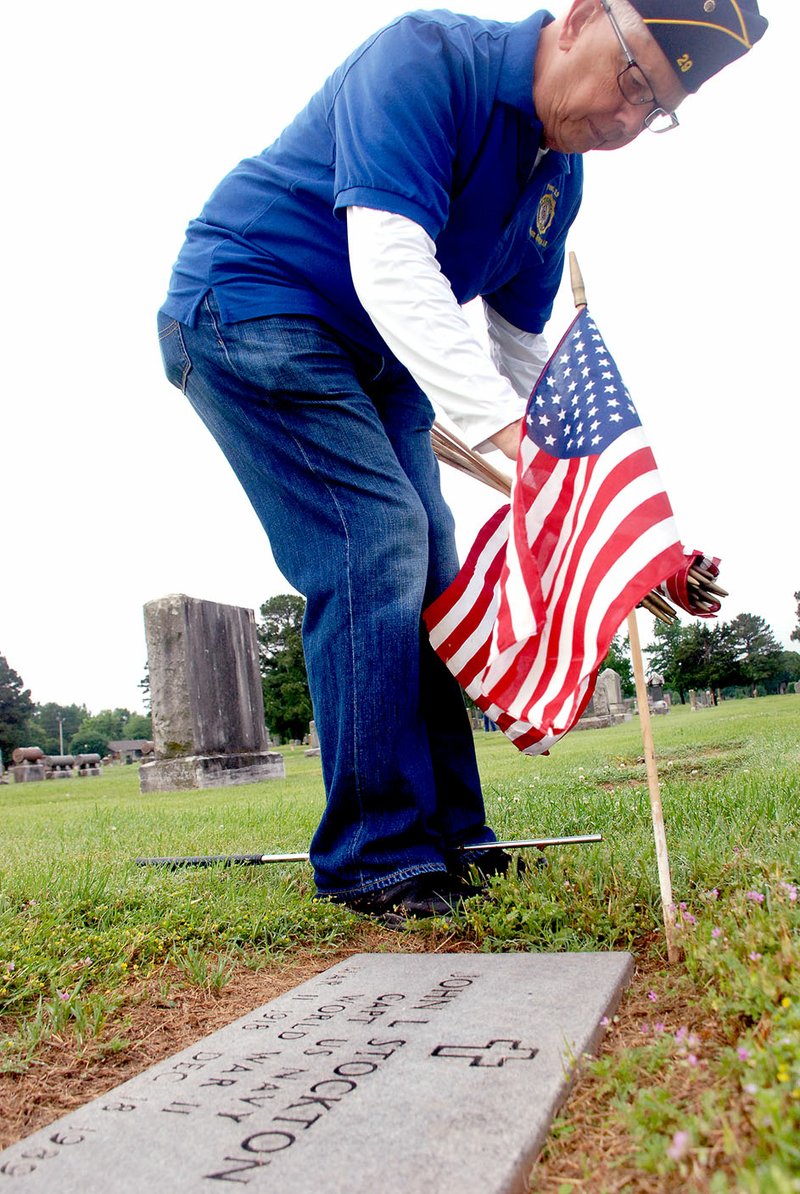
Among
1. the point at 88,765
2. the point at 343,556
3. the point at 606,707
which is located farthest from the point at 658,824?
the point at 88,765

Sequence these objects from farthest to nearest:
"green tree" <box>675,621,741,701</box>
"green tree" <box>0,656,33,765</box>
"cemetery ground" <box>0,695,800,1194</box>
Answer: "green tree" <box>675,621,741,701</box> → "green tree" <box>0,656,33,765</box> → "cemetery ground" <box>0,695,800,1194</box>

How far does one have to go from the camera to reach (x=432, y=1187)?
97 centimetres

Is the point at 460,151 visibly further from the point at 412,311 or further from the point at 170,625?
the point at 170,625

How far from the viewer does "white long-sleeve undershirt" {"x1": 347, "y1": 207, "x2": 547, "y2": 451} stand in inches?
80.4

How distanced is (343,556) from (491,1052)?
1.33 metres

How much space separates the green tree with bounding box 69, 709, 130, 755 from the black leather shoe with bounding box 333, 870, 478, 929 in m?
94.9

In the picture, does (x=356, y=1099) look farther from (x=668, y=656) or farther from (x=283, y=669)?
(x=668, y=656)

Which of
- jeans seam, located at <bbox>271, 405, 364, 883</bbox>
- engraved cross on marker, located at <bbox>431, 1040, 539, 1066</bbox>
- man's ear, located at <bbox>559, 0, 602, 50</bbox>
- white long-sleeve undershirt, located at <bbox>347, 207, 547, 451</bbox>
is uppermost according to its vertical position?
man's ear, located at <bbox>559, 0, 602, 50</bbox>

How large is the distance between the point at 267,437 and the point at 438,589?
2.22 feet

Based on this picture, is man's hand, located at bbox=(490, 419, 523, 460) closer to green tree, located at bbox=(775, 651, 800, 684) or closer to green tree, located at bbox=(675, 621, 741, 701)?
green tree, located at bbox=(675, 621, 741, 701)

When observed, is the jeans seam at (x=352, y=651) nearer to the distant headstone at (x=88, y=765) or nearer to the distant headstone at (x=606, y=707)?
the distant headstone at (x=606, y=707)

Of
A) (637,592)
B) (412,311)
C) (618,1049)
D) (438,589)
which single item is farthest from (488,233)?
(618,1049)

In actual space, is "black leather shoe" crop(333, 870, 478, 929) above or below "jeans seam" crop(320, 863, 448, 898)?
below

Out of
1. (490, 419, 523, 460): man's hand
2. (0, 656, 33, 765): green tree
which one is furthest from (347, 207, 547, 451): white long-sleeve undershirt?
(0, 656, 33, 765): green tree
